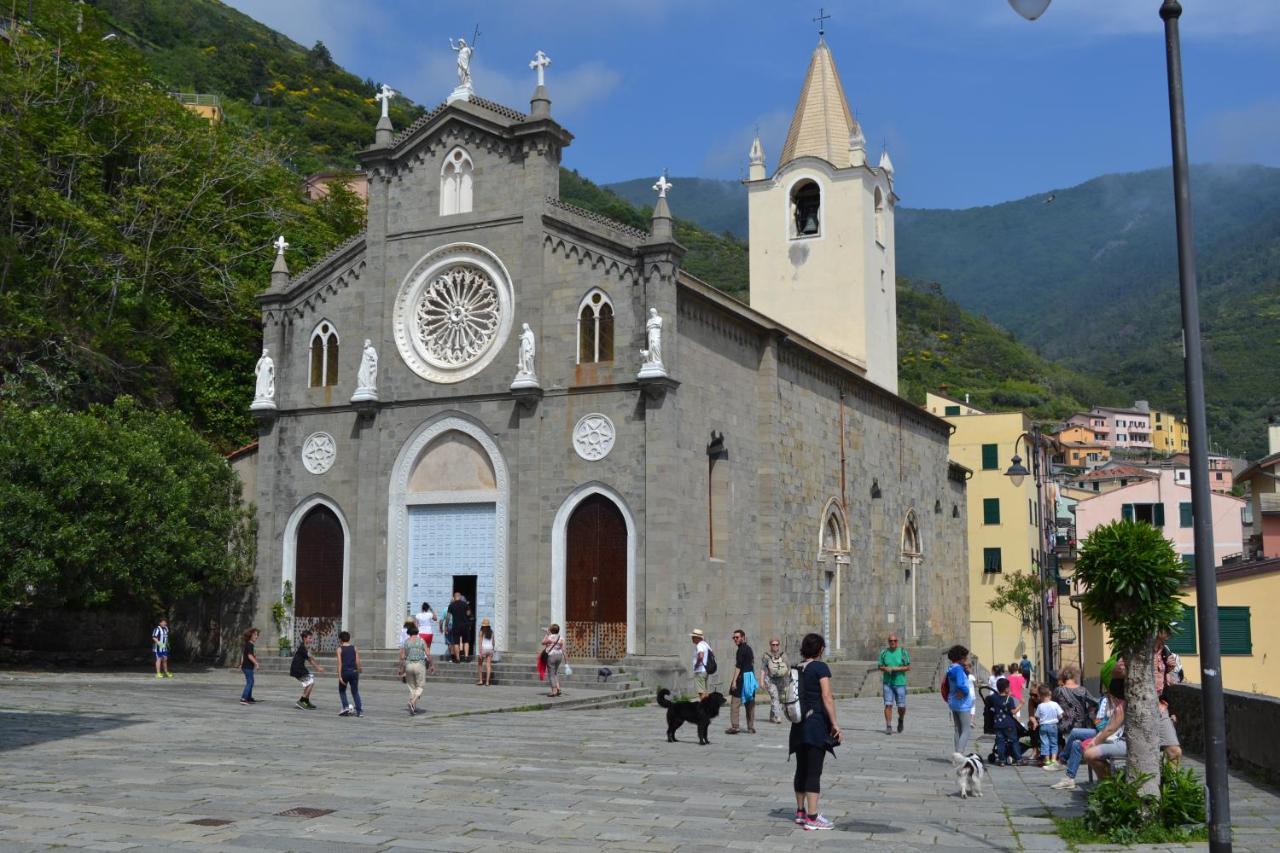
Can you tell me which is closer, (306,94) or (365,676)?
(365,676)

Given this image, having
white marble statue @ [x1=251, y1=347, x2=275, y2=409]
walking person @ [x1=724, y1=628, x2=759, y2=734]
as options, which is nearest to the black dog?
walking person @ [x1=724, y1=628, x2=759, y2=734]

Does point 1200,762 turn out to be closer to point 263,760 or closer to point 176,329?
point 263,760

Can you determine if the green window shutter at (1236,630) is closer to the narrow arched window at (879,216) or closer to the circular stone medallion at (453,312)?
the circular stone medallion at (453,312)

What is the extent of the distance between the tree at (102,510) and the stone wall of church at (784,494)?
12.3 m

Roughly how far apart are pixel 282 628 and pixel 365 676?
14.0 feet

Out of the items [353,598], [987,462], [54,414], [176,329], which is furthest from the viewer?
[987,462]

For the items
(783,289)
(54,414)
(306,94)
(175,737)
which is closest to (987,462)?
(783,289)

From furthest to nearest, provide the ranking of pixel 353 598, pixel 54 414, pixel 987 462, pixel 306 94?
1. pixel 306 94
2. pixel 987 462
3. pixel 353 598
4. pixel 54 414

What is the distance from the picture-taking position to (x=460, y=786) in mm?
14227

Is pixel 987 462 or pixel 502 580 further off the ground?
pixel 987 462

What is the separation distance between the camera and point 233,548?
3503 centimetres

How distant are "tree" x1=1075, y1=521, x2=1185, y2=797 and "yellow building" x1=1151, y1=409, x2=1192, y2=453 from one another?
168 m

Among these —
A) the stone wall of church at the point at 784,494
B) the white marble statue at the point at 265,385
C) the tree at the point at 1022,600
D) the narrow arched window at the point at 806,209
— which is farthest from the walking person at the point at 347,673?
the tree at the point at 1022,600

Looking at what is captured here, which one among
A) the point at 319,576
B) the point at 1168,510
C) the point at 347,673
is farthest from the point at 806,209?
the point at 347,673
